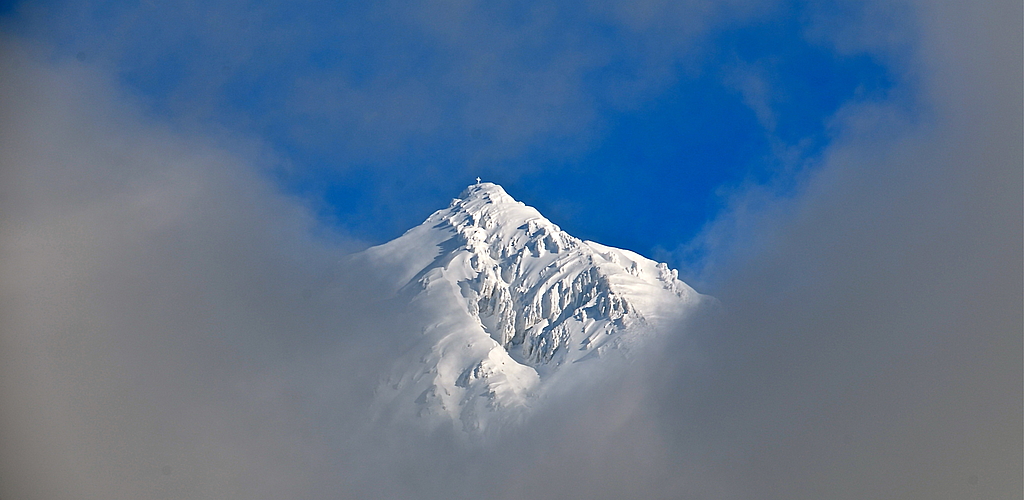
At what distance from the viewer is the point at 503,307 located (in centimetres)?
11019

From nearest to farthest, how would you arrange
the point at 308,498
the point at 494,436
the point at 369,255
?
the point at 308,498
the point at 494,436
the point at 369,255

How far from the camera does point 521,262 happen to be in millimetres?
114438

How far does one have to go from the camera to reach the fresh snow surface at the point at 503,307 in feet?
337

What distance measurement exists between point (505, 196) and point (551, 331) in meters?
23.4

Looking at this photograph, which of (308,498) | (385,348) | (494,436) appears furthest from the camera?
(385,348)

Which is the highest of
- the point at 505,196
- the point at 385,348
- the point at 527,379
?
the point at 505,196

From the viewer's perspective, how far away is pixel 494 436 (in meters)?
101

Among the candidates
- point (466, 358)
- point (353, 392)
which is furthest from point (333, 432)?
point (466, 358)

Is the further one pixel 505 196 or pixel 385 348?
pixel 505 196

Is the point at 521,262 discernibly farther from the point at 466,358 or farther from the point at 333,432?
the point at 333,432

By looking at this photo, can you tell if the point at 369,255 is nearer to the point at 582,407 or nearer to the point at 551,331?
the point at 551,331

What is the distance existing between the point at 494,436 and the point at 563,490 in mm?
10629

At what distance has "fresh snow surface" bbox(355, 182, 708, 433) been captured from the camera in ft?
337

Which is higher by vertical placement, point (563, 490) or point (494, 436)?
point (494, 436)
